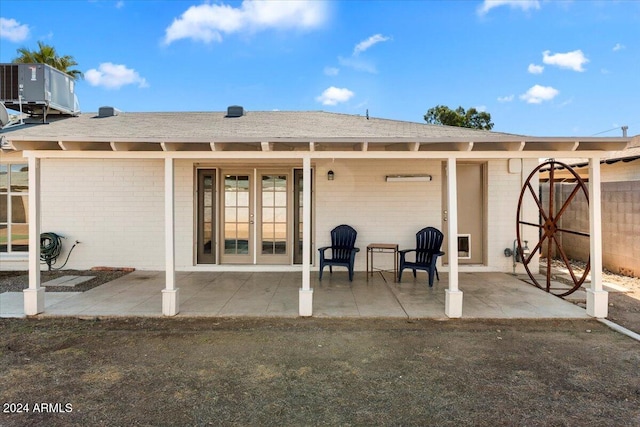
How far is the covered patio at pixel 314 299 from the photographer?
4492mm

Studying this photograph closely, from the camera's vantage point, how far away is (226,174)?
23.4 feet

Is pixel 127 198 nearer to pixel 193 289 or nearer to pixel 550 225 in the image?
pixel 193 289

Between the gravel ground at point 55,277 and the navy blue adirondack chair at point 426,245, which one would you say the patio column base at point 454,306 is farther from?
the gravel ground at point 55,277

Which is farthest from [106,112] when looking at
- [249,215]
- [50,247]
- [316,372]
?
[316,372]

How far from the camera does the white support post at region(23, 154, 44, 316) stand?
4398 mm

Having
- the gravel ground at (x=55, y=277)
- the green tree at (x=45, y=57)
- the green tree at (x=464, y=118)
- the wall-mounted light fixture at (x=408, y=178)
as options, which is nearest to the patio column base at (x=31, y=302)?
the gravel ground at (x=55, y=277)

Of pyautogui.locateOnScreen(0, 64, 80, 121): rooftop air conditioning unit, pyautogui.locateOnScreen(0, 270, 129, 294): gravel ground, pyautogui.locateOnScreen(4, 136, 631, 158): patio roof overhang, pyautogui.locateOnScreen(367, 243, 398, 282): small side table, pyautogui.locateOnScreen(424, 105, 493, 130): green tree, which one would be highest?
pyautogui.locateOnScreen(424, 105, 493, 130): green tree

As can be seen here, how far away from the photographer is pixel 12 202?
7.18m

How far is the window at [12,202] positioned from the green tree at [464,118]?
22663mm

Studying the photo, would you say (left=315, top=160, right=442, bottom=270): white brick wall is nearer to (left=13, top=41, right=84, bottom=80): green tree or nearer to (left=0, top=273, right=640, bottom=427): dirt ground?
(left=0, top=273, right=640, bottom=427): dirt ground

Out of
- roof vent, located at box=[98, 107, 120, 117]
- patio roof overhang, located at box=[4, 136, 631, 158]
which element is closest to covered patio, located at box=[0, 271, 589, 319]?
patio roof overhang, located at box=[4, 136, 631, 158]

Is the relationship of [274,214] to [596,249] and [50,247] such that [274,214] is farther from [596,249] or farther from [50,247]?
[596,249]

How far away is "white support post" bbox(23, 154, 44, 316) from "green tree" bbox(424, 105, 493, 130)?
2344 centimetres

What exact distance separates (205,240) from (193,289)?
168cm
